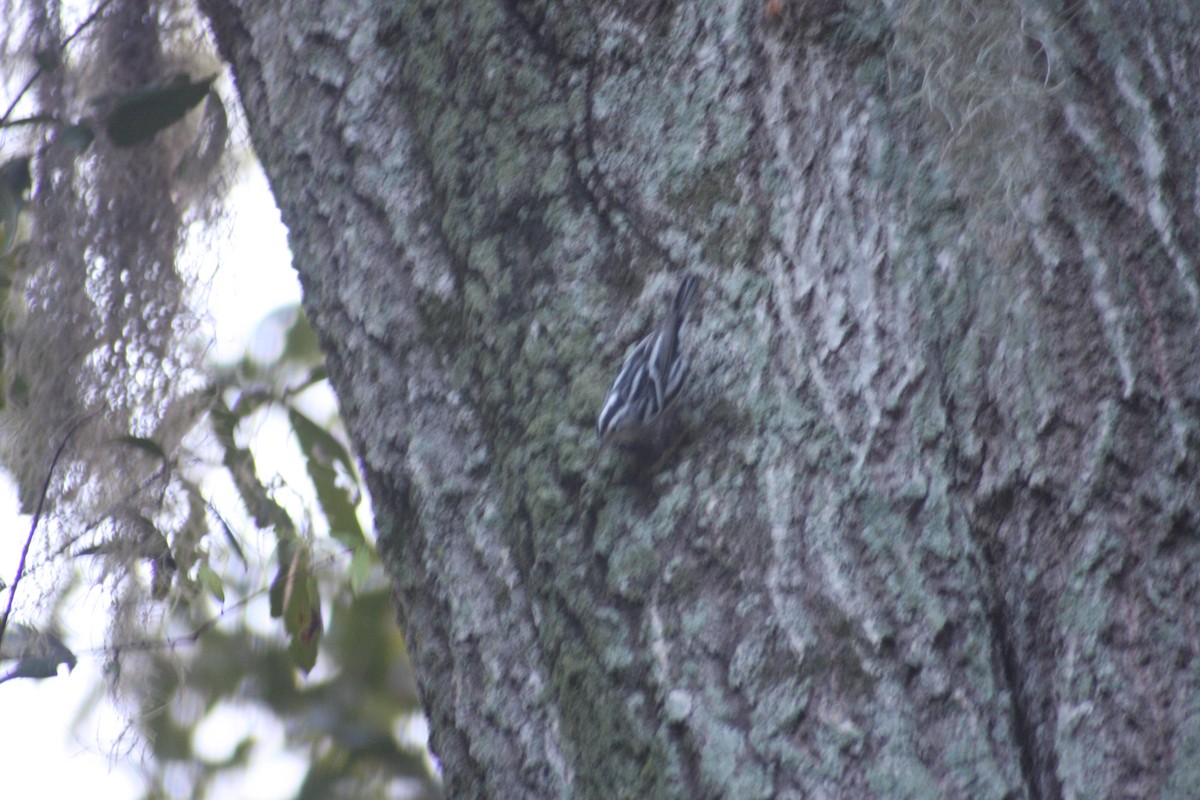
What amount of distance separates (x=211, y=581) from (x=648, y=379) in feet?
4.05

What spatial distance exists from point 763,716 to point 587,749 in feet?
0.69

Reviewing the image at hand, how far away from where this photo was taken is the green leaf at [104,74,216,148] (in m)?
2.10

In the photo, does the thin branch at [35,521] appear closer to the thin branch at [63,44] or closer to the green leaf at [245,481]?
the green leaf at [245,481]

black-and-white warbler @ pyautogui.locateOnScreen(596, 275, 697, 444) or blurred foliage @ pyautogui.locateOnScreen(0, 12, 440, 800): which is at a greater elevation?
blurred foliage @ pyautogui.locateOnScreen(0, 12, 440, 800)

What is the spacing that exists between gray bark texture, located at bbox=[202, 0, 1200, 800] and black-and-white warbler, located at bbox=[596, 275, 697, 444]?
2cm

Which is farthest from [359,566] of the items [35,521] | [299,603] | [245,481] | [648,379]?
[648,379]

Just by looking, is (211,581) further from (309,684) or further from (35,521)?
(309,684)

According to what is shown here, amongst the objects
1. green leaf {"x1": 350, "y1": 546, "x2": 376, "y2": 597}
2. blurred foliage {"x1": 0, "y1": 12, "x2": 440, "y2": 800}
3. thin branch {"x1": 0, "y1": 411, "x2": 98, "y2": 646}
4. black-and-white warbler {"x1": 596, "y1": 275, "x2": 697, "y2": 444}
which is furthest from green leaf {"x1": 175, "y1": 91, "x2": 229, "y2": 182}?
black-and-white warbler {"x1": 596, "y1": 275, "x2": 697, "y2": 444}

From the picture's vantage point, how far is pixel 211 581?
7.23 ft

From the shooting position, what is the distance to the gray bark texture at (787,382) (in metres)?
1.11

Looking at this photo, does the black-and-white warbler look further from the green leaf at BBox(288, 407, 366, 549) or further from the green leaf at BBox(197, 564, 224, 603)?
the green leaf at BBox(288, 407, 366, 549)

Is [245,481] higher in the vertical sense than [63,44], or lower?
lower

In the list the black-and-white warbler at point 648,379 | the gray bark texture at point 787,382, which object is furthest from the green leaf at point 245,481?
the black-and-white warbler at point 648,379

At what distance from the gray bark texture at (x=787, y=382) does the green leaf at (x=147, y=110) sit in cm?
68
